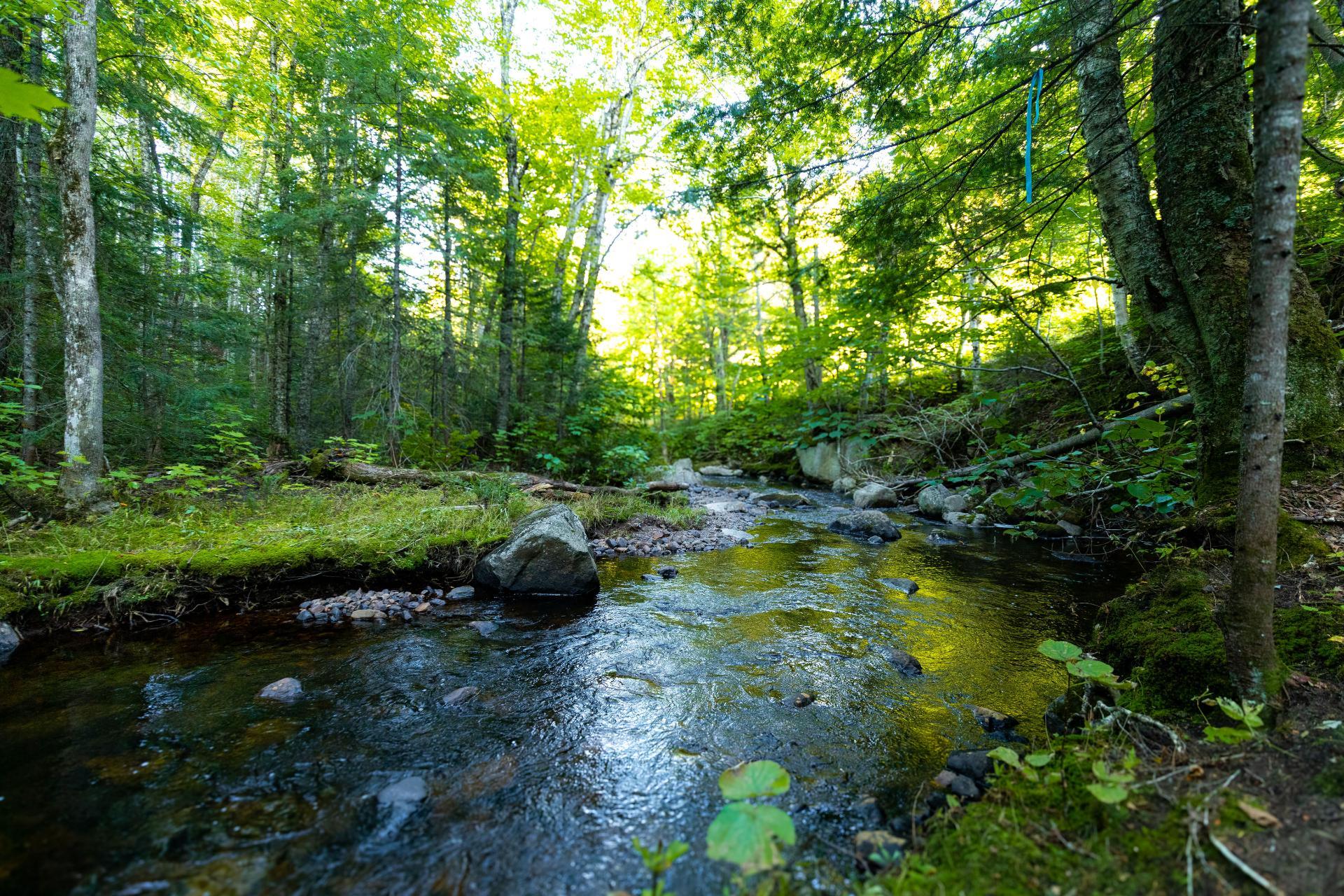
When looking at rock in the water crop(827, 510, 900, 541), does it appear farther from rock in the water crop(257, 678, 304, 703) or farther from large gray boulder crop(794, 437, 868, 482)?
rock in the water crop(257, 678, 304, 703)

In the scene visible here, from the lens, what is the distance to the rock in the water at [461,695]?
2.88 meters

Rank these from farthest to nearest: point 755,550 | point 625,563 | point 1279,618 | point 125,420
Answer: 1. point 125,420
2. point 755,550
3. point 625,563
4. point 1279,618

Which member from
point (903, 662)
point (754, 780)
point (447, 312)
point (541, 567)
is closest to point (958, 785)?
point (754, 780)

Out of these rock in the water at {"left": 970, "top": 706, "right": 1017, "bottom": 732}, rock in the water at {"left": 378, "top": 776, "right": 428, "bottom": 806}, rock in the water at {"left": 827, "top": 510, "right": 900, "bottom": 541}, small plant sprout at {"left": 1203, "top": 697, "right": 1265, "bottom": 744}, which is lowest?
rock in the water at {"left": 970, "top": 706, "right": 1017, "bottom": 732}

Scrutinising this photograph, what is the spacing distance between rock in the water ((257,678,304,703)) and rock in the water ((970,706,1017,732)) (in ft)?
13.0

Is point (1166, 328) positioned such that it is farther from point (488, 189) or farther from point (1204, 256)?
point (488, 189)

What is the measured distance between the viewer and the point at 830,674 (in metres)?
3.31

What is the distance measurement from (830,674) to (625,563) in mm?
3438

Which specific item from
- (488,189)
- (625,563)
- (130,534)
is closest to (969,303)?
(625,563)

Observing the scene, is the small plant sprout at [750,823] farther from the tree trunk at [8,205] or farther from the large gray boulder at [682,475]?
the large gray boulder at [682,475]

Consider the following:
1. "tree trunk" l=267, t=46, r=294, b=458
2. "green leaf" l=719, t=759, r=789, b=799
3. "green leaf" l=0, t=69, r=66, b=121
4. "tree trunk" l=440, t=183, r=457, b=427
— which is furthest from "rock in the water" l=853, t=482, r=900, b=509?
"tree trunk" l=267, t=46, r=294, b=458

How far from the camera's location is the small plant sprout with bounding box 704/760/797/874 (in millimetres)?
1315

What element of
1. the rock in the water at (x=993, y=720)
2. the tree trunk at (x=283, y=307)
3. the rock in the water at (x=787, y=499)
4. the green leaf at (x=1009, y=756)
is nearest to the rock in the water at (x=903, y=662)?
the rock in the water at (x=993, y=720)

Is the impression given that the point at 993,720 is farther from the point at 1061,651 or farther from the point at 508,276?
the point at 508,276
